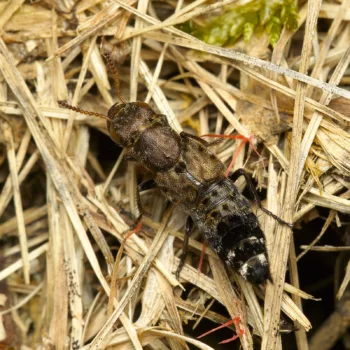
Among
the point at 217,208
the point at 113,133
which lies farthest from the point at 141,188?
the point at 217,208

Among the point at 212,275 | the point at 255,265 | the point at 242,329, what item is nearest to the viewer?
the point at 255,265

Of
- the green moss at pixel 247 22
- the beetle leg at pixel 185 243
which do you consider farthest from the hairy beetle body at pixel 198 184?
the green moss at pixel 247 22

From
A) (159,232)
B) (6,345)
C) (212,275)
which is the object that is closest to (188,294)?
(212,275)

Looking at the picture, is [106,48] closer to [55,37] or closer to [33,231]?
[55,37]

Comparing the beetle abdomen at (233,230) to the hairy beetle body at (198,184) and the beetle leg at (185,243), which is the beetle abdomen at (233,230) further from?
the beetle leg at (185,243)

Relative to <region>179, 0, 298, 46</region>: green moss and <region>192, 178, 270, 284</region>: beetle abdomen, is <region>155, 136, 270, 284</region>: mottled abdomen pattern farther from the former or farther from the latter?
<region>179, 0, 298, 46</region>: green moss

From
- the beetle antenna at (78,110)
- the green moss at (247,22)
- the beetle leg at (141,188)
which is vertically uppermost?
the green moss at (247,22)
